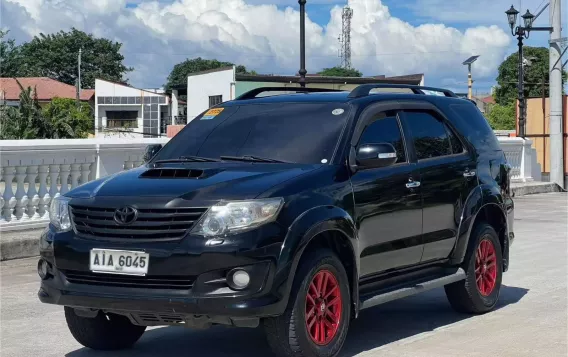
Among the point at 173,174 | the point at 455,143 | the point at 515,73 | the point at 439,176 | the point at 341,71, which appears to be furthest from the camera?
the point at 341,71

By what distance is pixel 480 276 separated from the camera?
26.5 ft

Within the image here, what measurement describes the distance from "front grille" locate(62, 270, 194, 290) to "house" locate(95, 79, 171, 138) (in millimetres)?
90907

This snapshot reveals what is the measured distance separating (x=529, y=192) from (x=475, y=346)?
1899 centimetres

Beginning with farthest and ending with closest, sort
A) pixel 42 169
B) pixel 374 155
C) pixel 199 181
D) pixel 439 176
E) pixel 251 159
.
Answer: pixel 42 169, pixel 439 176, pixel 251 159, pixel 374 155, pixel 199 181

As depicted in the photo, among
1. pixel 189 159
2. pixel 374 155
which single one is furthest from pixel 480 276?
pixel 189 159

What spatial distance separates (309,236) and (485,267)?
2.81m

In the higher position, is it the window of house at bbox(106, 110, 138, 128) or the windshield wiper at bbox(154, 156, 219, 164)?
the window of house at bbox(106, 110, 138, 128)

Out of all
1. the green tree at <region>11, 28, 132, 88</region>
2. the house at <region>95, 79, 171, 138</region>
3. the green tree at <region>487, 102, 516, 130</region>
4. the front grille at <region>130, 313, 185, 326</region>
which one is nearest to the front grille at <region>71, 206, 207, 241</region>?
the front grille at <region>130, 313, 185, 326</region>

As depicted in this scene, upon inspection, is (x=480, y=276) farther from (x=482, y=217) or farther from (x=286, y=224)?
(x=286, y=224)

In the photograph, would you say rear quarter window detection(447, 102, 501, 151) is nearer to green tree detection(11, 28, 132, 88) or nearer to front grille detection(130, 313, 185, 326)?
front grille detection(130, 313, 185, 326)

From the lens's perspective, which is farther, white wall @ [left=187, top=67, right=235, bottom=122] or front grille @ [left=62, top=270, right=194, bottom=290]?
white wall @ [left=187, top=67, right=235, bottom=122]

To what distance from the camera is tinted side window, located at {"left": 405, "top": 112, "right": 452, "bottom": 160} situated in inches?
294

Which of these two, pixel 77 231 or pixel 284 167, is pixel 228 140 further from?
pixel 77 231

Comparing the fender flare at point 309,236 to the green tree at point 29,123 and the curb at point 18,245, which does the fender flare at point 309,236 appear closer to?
the curb at point 18,245
